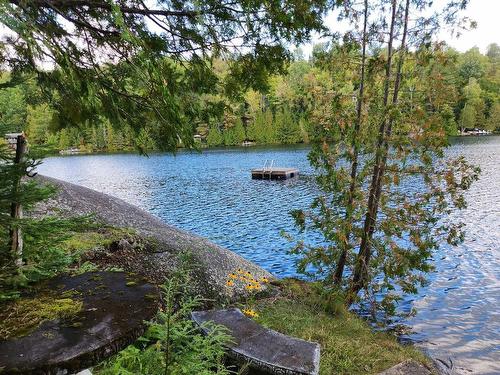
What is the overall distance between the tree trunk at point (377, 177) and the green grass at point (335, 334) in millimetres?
870

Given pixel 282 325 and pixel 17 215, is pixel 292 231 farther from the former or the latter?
pixel 17 215

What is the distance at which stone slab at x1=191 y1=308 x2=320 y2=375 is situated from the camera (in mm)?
5492

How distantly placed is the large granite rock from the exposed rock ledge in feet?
12.3

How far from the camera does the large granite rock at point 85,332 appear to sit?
2.13 metres

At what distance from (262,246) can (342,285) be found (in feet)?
28.1

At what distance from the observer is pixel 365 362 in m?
6.70

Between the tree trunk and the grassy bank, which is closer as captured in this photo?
the grassy bank

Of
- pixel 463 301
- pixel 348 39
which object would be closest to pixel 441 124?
pixel 348 39

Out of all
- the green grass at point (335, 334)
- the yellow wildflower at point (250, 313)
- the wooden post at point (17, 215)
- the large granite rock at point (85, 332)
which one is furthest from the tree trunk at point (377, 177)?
the wooden post at point (17, 215)

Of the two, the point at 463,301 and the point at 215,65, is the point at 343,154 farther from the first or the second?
the point at 463,301

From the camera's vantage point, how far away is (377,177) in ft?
29.1

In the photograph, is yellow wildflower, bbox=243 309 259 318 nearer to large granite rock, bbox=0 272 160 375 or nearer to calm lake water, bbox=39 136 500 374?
calm lake water, bbox=39 136 500 374

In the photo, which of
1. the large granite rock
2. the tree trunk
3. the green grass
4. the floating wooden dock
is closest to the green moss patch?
the large granite rock

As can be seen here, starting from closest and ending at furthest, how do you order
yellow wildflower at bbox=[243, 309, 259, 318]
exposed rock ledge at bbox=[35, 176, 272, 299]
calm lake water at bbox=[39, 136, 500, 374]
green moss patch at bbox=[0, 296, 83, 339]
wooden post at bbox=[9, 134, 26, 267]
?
green moss patch at bbox=[0, 296, 83, 339] < wooden post at bbox=[9, 134, 26, 267] < yellow wildflower at bbox=[243, 309, 259, 318] < exposed rock ledge at bbox=[35, 176, 272, 299] < calm lake water at bbox=[39, 136, 500, 374]
